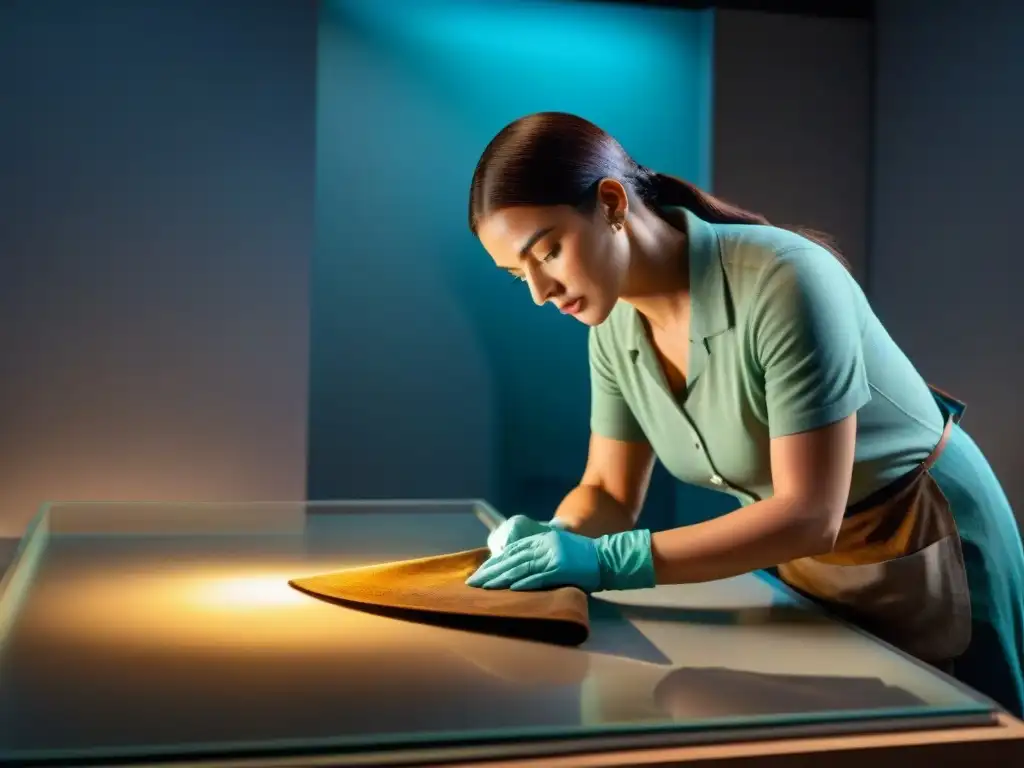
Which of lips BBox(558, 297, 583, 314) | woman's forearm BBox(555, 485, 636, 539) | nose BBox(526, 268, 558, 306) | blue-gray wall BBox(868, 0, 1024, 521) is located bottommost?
woman's forearm BBox(555, 485, 636, 539)

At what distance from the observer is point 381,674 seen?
882 mm

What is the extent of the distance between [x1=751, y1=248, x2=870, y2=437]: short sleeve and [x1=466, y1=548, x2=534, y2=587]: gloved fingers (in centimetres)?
28

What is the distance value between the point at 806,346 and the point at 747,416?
14cm

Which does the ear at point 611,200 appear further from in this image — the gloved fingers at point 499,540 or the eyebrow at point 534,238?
the gloved fingers at point 499,540

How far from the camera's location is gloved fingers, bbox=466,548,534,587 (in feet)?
3.81

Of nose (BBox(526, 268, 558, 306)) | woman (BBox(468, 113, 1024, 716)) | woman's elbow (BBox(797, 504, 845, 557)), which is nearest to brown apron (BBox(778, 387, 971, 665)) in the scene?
woman (BBox(468, 113, 1024, 716))

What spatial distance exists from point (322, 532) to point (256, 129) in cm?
134

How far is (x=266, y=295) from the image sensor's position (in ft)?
8.79

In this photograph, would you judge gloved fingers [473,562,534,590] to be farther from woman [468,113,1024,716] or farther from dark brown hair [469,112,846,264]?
dark brown hair [469,112,846,264]

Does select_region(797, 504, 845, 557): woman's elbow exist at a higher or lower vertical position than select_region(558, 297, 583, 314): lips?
lower

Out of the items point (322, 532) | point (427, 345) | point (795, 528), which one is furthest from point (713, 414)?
point (427, 345)

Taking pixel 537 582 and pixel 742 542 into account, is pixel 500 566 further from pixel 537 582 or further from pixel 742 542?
pixel 742 542

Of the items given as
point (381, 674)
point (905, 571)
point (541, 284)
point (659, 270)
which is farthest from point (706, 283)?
point (381, 674)

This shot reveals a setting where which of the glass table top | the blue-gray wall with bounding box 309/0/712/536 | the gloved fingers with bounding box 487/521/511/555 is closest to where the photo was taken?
the glass table top
